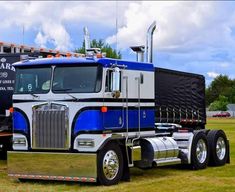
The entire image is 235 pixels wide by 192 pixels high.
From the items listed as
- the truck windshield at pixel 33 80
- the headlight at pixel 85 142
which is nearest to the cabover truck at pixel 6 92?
the truck windshield at pixel 33 80

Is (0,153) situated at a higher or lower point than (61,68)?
lower

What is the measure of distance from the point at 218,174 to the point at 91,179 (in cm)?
403

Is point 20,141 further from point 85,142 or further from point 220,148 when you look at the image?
point 220,148

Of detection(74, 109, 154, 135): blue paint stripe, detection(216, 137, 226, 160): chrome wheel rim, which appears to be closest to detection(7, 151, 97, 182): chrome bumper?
detection(74, 109, 154, 135): blue paint stripe

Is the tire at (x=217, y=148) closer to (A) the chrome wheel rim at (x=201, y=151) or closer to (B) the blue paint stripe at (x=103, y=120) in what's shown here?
(A) the chrome wheel rim at (x=201, y=151)

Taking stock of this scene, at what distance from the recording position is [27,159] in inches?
496

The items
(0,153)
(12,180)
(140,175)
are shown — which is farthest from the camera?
(0,153)

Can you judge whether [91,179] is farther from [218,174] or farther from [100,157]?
[218,174]

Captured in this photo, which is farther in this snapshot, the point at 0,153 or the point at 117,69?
the point at 0,153

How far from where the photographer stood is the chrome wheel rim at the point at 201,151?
1588 centimetres

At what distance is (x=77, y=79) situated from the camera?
12.3 meters

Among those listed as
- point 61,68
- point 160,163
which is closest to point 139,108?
point 160,163

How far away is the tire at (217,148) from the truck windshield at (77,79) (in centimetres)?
559

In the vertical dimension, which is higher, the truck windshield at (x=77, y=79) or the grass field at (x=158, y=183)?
the truck windshield at (x=77, y=79)
